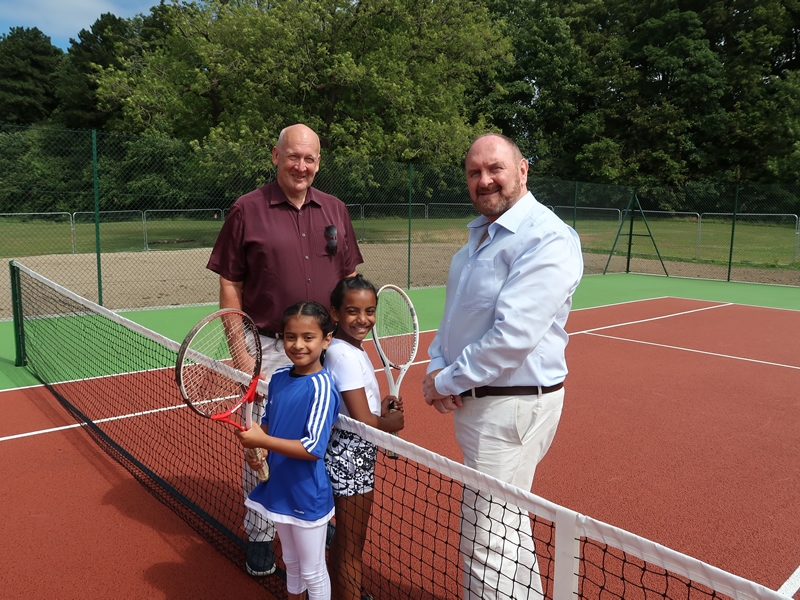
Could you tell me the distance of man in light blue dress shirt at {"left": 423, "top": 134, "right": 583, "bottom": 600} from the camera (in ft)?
7.79

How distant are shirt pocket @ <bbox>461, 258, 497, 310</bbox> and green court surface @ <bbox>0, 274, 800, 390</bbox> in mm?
6053

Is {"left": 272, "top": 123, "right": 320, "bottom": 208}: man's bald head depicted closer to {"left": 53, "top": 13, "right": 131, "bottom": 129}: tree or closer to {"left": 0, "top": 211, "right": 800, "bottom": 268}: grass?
{"left": 0, "top": 211, "right": 800, "bottom": 268}: grass

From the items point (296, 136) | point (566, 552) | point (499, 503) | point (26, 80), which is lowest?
point (499, 503)

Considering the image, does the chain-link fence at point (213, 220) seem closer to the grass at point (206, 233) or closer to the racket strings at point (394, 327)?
the grass at point (206, 233)

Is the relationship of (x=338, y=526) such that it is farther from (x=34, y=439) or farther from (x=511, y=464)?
(x=34, y=439)

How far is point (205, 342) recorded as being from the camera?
2791mm

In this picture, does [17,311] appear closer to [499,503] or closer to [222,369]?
[222,369]

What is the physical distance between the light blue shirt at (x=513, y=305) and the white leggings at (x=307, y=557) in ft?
2.59

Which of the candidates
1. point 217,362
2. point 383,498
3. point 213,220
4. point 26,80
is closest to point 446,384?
point 217,362

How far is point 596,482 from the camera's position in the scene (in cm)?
462

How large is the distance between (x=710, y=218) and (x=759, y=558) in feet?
73.5

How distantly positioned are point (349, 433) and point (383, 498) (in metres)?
1.59

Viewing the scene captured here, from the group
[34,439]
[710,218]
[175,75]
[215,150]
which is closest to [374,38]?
[175,75]

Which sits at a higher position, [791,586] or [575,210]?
[575,210]
